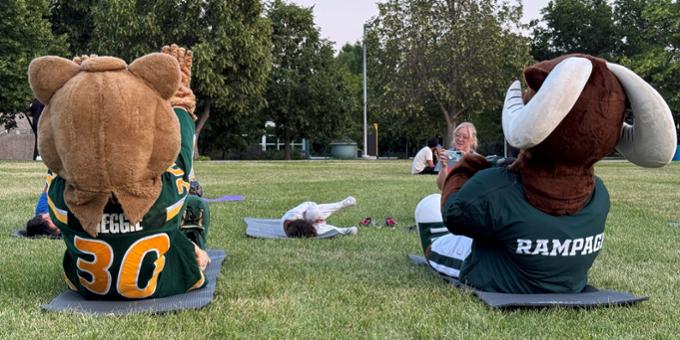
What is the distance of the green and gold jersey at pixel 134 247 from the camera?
12.1 ft

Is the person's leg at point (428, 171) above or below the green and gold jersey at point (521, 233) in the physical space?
below

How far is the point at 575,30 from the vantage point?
4775cm

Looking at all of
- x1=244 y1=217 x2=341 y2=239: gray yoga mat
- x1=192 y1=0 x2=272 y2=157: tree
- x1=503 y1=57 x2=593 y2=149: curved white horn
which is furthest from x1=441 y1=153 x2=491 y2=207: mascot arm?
x1=192 y1=0 x2=272 y2=157: tree

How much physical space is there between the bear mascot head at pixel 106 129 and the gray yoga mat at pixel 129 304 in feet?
1.78

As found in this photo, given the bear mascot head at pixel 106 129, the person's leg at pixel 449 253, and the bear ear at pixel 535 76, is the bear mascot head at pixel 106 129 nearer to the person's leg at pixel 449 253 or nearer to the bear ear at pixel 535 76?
the bear ear at pixel 535 76

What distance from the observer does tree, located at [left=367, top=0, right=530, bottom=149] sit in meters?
33.1

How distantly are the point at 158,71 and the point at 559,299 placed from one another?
2.84 meters

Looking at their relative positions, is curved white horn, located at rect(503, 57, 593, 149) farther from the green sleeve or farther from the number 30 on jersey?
the number 30 on jersey

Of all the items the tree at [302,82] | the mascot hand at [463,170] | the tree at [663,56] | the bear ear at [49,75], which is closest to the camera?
the bear ear at [49,75]

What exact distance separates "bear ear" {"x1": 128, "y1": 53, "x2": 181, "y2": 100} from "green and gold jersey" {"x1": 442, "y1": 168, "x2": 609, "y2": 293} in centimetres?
196

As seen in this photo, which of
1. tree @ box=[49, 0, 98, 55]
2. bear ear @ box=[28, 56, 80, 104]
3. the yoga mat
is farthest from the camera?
tree @ box=[49, 0, 98, 55]

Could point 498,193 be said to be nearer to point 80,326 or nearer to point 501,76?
point 80,326

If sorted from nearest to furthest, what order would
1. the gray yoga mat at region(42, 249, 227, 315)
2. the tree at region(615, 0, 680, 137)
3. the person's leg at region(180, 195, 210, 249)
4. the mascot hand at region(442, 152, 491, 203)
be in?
1. the gray yoga mat at region(42, 249, 227, 315)
2. the mascot hand at region(442, 152, 491, 203)
3. the person's leg at region(180, 195, 210, 249)
4. the tree at region(615, 0, 680, 137)

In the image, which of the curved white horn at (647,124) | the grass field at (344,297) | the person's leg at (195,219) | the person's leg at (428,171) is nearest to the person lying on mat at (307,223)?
the grass field at (344,297)
